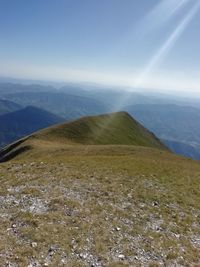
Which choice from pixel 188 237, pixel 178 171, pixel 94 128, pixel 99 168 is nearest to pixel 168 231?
pixel 188 237

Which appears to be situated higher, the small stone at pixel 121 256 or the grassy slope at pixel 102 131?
the small stone at pixel 121 256

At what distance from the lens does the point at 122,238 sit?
668 inches

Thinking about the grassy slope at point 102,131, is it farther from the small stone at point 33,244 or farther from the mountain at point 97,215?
the small stone at point 33,244

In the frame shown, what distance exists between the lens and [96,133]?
99.6 metres

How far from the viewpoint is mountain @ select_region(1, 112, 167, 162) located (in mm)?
77750

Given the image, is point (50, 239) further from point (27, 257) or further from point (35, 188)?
point (35, 188)

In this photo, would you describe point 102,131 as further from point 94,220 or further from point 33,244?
point 33,244

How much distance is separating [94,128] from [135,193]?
257 ft

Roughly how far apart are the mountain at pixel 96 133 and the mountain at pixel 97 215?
1312 inches

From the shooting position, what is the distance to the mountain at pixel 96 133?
255 feet

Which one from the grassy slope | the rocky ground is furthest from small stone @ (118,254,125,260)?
the grassy slope

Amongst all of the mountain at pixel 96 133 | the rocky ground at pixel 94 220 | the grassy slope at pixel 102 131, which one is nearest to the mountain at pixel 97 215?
the rocky ground at pixel 94 220

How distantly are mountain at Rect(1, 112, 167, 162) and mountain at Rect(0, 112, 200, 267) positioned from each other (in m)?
33.3

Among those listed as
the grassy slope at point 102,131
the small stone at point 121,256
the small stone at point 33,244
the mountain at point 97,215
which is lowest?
the grassy slope at point 102,131
